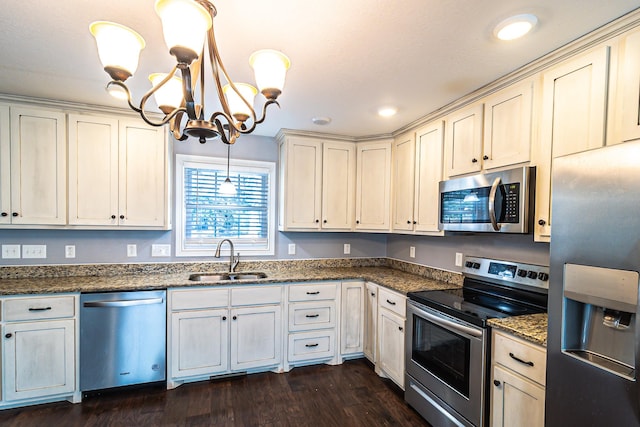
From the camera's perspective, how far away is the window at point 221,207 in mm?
3158

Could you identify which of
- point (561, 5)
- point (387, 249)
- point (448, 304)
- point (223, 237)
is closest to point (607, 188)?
point (561, 5)

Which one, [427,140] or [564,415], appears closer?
[564,415]

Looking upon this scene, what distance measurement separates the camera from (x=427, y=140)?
274 cm

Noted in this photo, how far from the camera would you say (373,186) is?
332 cm

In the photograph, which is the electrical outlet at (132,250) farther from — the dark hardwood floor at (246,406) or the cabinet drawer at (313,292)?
the cabinet drawer at (313,292)

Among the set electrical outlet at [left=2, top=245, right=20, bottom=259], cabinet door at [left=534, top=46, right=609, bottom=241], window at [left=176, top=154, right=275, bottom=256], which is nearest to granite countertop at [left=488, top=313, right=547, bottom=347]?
cabinet door at [left=534, top=46, right=609, bottom=241]

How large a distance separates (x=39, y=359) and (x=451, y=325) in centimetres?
298

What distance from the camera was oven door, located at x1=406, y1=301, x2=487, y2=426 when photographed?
68.9 inches

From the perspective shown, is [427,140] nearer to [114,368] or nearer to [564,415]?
[564,415]

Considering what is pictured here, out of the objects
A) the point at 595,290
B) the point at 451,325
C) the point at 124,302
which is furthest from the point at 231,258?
the point at 595,290

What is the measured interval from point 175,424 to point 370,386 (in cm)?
156

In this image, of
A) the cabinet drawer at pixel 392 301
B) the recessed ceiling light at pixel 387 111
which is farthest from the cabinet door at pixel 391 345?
the recessed ceiling light at pixel 387 111

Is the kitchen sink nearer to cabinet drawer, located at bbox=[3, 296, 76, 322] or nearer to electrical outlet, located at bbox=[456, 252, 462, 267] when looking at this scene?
cabinet drawer, located at bbox=[3, 296, 76, 322]

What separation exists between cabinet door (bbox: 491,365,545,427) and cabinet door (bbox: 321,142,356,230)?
6.54ft
